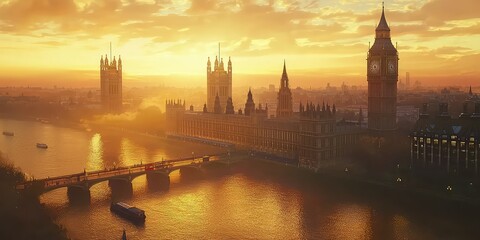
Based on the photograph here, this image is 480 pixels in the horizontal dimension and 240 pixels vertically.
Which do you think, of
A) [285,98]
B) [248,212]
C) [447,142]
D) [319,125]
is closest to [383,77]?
[319,125]

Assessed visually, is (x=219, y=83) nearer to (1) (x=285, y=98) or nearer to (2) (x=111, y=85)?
(1) (x=285, y=98)

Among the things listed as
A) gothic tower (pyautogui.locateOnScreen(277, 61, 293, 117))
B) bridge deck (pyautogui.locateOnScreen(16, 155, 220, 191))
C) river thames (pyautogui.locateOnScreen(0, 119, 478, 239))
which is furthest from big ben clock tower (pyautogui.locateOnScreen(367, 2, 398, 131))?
bridge deck (pyautogui.locateOnScreen(16, 155, 220, 191))

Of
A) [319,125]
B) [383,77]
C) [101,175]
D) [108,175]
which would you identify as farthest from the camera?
[383,77]

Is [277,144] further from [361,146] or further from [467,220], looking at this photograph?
[467,220]

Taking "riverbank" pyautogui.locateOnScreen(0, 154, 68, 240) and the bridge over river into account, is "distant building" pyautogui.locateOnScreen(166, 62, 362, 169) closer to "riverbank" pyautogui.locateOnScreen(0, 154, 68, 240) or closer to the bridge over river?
the bridge over river

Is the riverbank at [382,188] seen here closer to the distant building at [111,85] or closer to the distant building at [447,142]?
the distant building at [447,142]

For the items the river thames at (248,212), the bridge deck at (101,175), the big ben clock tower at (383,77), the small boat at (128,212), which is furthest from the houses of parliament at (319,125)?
the small boat at (128,212)

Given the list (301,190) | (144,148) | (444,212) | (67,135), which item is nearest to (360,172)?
(301,190)
